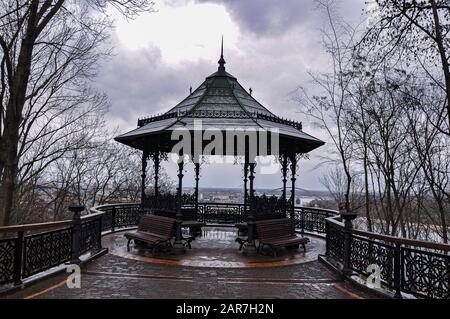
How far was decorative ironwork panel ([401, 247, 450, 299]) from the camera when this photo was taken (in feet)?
15.7

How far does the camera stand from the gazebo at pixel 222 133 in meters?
9.18

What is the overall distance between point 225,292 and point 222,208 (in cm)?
918

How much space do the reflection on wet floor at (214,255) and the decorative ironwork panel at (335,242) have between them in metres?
0.76

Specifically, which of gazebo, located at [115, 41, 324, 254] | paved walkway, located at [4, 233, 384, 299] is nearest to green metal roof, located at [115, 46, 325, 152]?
gazebo, located at [115, 41, 324, 254]

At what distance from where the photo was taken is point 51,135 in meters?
18.9

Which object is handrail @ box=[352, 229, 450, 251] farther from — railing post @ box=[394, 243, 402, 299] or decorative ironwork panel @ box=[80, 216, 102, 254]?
decorative ironwork panel @ box=[80, 216, 102, 254]

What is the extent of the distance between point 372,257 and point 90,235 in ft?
19.6

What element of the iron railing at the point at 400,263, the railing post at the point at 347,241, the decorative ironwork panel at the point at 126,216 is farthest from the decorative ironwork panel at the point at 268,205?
the decorative ironwork panel at the point at 126,216

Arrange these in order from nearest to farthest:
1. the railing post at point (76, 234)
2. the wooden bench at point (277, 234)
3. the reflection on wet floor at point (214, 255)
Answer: the railing post at point (76, 234) → the reflection on wet floor at point (214, 255) → the wooden bench at point (277, 234)

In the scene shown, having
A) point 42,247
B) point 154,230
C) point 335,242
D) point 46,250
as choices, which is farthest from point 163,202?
point 335,242

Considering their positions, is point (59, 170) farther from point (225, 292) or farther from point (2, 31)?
point (225, 292)

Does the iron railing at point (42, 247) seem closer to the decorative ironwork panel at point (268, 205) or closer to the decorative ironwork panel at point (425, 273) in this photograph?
the decorative ironwork panel at point (268, 205)

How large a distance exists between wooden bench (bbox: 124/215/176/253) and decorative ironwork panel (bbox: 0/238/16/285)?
11.4 ft
